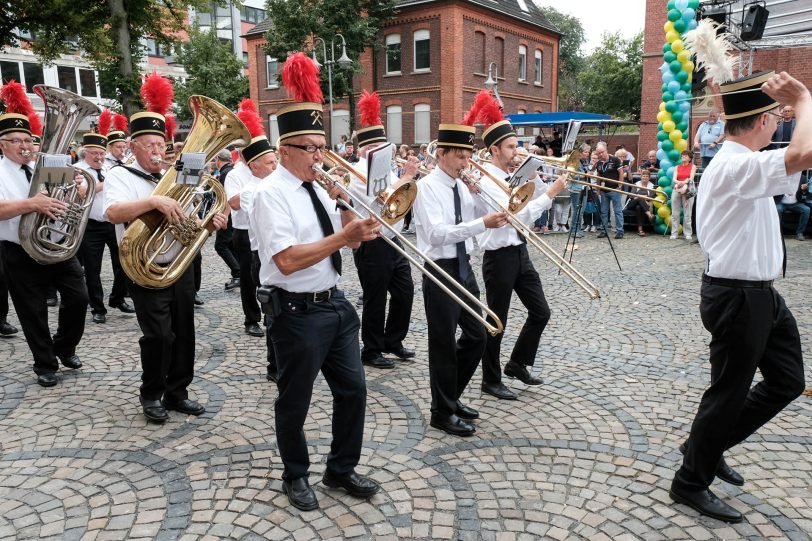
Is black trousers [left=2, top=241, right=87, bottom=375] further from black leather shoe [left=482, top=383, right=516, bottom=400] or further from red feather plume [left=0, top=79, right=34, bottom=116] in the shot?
black leather shoe [left=482, top=383, right=516, bottom=400]

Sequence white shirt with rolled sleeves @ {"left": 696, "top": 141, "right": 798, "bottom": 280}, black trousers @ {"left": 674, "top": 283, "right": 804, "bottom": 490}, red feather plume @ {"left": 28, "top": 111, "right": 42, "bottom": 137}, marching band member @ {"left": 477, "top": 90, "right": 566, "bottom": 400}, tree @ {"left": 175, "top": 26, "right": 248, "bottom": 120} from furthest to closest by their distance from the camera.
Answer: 1. tree @ {"left": 175, "top": 26, "right": 248, "bottom": 120}
2. red feather plume @ {"left": 28, "top": 111, "right": 42, "bottom": 137}
3. marching band member @ {"left": 477, "top": 90, "right": 566, "bottom": 400}
4. black trousers @ {"left": 674, "top": 283, "right": 804, "bottom": 490}
5. white shirt with rolled sleeves @ {"left": 696, "top": 141, "right": 798, "bottom": 280}

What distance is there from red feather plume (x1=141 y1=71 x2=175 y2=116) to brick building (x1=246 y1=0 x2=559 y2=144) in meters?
25.3

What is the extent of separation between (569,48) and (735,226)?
7557 centimetres

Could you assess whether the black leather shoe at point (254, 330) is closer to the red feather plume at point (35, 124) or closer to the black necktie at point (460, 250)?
the red feather plume at point (35, 124)

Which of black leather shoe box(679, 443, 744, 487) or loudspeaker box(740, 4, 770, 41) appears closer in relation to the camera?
black leather shoe box(679, 443, 744, 487)

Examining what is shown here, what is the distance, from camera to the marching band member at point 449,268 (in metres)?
4.41

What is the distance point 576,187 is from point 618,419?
11.2 m

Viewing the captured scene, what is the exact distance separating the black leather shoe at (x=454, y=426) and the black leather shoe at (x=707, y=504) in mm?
1400

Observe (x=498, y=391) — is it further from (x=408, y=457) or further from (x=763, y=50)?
(x=763, y=50)

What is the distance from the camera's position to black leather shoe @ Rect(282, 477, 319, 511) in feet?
11.5

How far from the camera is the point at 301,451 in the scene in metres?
3.58

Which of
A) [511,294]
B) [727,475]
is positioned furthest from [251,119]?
[727,475]

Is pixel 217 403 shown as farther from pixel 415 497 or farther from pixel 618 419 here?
pixel 618 419

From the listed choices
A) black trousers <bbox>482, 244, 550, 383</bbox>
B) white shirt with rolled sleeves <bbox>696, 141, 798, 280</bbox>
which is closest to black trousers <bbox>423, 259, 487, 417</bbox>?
black trousers <bbox>482, 244, 550, 383</bbox>
